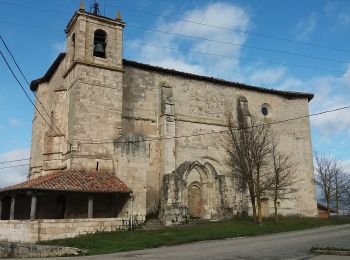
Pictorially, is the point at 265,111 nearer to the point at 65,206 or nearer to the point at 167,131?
the point at 167,131

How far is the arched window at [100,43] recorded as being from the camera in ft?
85.6

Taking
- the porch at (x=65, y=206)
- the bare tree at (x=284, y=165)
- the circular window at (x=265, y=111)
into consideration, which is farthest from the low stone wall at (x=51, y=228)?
the circular window at (x=265, y=111)

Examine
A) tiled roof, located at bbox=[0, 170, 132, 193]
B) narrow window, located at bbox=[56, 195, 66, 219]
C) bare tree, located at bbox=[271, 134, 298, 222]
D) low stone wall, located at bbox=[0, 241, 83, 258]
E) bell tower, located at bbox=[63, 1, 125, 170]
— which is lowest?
low stone wall, located at bbox=[0, 241, 83, 258]

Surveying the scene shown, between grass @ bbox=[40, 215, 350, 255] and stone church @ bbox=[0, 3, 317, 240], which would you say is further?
stone church @ bbox=[0, 3, 317, 240]

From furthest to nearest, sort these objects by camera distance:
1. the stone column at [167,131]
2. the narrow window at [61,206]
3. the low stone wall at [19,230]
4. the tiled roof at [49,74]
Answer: the tiled roof at [49,74] < the stone column at [167,131] < the narrow window at [61,206] < the low stone wall at [19,230]

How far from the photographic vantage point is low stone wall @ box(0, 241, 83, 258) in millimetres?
15328

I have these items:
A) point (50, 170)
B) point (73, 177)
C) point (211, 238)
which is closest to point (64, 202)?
point (73, 177)

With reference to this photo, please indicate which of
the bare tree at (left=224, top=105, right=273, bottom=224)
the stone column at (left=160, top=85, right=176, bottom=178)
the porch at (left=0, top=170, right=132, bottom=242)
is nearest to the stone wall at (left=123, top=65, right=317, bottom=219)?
the stone column at (left=160, top=85, right=176, bottom=178)

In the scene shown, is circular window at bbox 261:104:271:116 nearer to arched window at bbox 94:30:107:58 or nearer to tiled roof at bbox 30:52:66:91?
arched window at bbox 94:30:107:58

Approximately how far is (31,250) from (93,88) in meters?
11.4

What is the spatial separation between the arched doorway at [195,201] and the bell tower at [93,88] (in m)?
5.73

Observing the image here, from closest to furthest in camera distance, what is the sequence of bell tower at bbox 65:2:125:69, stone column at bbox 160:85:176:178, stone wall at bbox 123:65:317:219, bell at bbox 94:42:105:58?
bell tower at bbox 65:2:125:69, stone column at bbox 160:85:176:178, bell at bbox 94:42:105:58, stone wall at bbox 123:65:317:219

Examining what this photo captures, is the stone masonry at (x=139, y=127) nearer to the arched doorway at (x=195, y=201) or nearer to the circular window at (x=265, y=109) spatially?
the arched doorway at (x=195, y=201)

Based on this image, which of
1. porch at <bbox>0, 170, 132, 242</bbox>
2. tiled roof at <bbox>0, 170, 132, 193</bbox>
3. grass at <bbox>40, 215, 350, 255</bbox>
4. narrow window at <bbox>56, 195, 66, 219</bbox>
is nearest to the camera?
grass at <bbox>40, 215, 350, 255</bbox>
